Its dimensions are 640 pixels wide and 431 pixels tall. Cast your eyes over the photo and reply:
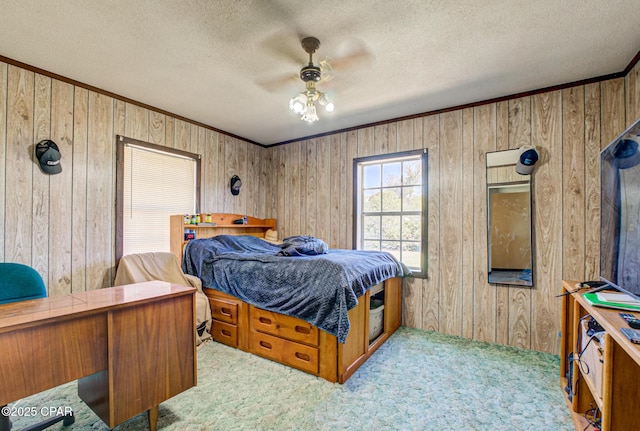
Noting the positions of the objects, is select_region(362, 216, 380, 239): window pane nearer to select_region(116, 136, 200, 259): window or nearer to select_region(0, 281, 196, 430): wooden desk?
select_region(116, 136, 200, 259): window

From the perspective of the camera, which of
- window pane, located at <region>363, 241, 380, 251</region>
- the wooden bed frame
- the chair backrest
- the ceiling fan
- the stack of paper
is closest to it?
the stack of paper

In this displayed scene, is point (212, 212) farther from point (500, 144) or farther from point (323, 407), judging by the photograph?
point (500, 144)

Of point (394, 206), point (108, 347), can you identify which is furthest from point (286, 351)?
point (394, 206)

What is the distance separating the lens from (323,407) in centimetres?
186

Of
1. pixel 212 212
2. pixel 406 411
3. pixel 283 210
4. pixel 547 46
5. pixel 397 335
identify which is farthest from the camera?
pixel 283 210

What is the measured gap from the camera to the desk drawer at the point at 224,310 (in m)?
2.71

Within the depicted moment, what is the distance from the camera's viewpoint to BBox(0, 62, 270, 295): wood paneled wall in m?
2.22

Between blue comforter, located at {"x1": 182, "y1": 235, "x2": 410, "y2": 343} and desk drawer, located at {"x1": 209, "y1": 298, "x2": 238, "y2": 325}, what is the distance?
0.44ft

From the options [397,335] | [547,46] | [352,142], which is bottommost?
[397,335]

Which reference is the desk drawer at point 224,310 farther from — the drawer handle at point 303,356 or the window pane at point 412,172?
the window pane at point 412,172

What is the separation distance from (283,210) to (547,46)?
11.2 feet

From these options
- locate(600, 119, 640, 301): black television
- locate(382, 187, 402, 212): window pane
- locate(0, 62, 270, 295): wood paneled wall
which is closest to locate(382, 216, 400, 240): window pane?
locate(382, 187, 402, 212): window pane

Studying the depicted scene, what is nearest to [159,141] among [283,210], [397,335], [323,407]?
[283,210]

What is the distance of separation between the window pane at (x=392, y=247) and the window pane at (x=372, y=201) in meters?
0.44
